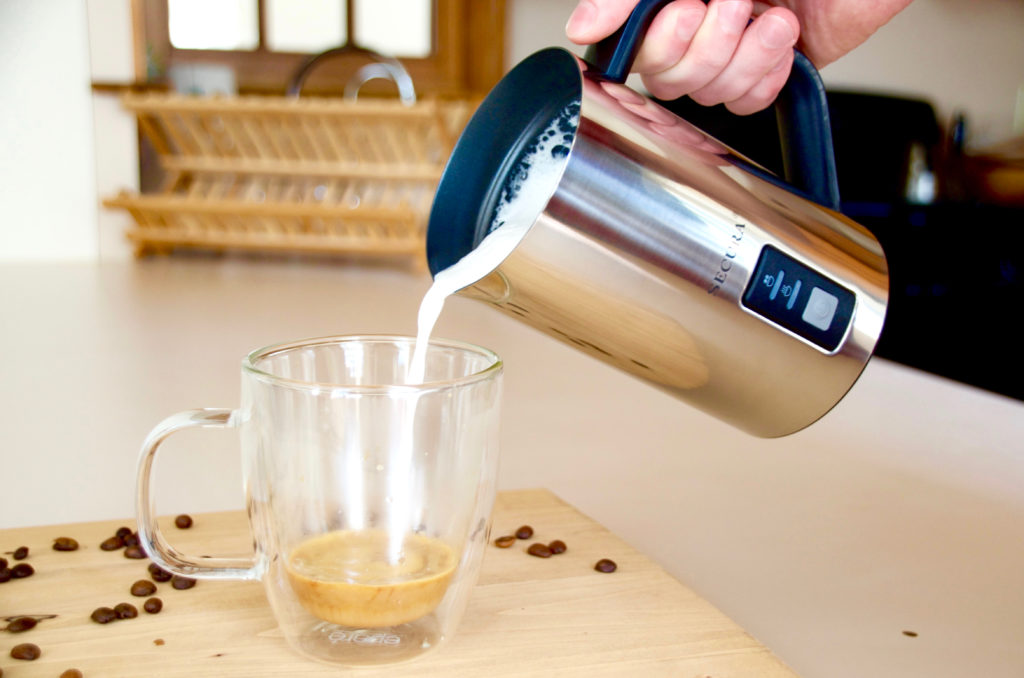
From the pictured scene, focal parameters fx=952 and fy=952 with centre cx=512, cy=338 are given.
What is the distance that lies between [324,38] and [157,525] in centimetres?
211

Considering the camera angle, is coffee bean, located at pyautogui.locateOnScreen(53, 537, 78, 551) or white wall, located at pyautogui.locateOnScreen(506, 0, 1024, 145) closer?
coffee bean, located at pyautogui.locateOnScreen(53, 537, 78, 551)

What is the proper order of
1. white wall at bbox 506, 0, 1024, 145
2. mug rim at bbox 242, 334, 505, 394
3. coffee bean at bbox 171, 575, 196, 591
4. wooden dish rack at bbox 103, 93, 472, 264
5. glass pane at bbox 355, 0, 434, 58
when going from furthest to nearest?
1. white wall at bbox 506, 0, 1024, 145
2. glass pane at bbox 355, 0, 434, 58
3. wooden dish rack at bbox 103, 93, 472, 264
4. coffee bean at bbox 171, 575, 196, 591
5. mug rim at bbox 242, 334, 505, 394

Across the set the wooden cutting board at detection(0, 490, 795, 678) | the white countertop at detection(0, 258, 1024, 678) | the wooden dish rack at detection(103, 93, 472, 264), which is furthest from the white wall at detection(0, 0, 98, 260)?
the wooden cutting board at detection(0, 490, 795, 678)

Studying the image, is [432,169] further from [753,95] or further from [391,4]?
[753,95]

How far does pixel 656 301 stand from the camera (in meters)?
0.54

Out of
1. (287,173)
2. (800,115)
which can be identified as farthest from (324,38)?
(800,115)

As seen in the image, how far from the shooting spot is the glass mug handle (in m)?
0.48

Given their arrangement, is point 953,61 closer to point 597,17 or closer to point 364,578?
point 597,17

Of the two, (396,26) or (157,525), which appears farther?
(396,26)

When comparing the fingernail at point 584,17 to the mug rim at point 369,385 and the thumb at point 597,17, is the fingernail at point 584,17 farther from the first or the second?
the mug rim at point 369,385

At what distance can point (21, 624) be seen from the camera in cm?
50

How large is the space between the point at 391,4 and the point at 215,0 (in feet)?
1.41

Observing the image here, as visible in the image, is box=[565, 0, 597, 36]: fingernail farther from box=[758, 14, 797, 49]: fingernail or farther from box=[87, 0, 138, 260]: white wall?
box=[87, 0, 138, 260]: white wall

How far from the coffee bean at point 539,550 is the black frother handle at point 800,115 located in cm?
28
